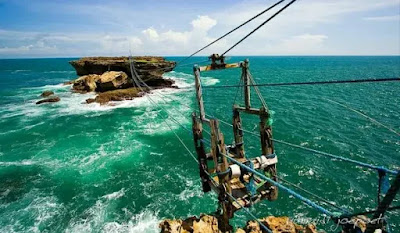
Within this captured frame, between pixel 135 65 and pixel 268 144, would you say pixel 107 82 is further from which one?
pixel 268 144

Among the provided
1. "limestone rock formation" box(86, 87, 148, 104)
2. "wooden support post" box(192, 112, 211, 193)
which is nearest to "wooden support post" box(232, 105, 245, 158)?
"wooden support post" box(192, 112, 211, 193)

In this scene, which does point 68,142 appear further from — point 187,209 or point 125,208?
point 187,209

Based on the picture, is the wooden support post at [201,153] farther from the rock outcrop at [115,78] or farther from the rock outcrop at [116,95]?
the rock outcrop at [116,95]

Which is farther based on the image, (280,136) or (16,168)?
(280,136)

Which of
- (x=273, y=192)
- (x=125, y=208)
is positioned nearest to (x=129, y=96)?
(x=125, y=208)

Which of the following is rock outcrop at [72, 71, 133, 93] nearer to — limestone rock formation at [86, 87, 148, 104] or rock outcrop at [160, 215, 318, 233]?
limestone rock formation at [86, 87, 148, 104]
